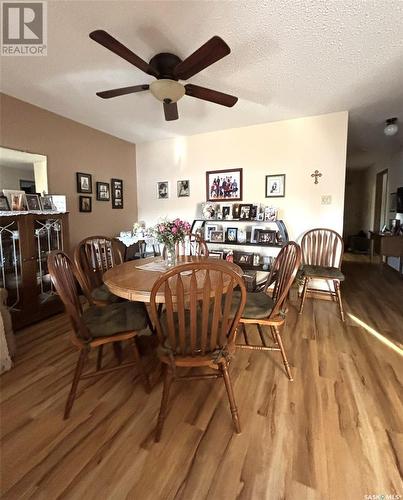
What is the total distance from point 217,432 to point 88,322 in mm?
991

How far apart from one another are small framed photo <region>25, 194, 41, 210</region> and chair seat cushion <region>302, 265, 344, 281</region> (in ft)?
9.96

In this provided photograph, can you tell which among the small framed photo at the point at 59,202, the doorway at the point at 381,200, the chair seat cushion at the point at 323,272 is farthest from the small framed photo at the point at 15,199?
the doorway at the point at 381,200

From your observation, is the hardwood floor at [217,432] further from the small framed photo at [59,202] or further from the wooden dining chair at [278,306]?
the small framed photo at [59,202]

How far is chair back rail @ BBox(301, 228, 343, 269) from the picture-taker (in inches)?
125

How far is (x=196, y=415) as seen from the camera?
1.44 m

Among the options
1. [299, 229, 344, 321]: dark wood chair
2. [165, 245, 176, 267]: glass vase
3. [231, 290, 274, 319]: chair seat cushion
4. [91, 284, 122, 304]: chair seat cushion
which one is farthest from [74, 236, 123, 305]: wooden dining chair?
[299, 229, 344, 321]: dark wood chair

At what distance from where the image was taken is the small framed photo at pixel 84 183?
11.1 ft

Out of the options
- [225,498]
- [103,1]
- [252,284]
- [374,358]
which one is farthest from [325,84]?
[225,498]

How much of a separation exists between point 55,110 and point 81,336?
279cm

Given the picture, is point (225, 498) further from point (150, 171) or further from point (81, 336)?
point (150, 171)

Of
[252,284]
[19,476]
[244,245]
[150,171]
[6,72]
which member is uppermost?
[6,72]

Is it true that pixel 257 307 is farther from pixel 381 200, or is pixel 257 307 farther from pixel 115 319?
pixel 381 200

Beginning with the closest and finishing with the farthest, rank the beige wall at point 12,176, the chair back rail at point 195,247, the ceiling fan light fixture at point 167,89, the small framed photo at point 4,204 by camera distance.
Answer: the ceiling fan light fixture at point 167,89, the small framed photo at point 4,204, the chair back rail at point 195,247, the beige wall at point 12,176

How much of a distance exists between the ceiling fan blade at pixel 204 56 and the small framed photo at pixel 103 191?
2393 mm
